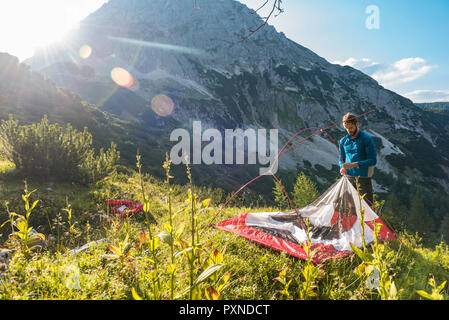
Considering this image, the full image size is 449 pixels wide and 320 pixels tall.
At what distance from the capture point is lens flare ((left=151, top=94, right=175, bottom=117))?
6851 cm

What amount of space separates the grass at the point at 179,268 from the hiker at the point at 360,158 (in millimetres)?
1147

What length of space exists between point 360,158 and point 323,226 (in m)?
1.63

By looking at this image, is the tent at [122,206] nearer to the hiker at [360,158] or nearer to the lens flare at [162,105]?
the hiker at [360,158]

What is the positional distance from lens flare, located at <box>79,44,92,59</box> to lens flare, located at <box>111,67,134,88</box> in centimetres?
2230

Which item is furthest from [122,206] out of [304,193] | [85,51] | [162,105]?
[85,51]

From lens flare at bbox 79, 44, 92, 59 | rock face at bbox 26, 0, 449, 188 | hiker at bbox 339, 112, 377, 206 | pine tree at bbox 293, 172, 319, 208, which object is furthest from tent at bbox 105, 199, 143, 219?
lens flare at bbox 79, 44, 92, 59

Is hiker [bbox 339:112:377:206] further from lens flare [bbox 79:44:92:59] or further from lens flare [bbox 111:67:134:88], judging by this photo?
lens flare [bbox 79:44:92:59]

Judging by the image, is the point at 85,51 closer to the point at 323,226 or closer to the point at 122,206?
the point at 122,206

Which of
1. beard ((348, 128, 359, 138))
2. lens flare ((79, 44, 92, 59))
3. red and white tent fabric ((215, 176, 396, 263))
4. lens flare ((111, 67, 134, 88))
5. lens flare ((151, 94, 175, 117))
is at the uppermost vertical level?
lens flare ((79, 44, 92, 59))

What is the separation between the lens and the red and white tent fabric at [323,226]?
11.4ft

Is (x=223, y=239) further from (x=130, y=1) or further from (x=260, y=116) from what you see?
(x=130, y=1)

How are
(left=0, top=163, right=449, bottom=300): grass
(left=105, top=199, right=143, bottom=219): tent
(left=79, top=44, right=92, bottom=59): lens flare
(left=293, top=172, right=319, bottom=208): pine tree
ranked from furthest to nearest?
(left=79, top=44, right=92, bottom=59): lens flare < (left=293, top=172, right=319, bottom=208): pine tree < (left=105, top=199, right=143, bottom=219): tent < (left=0, top=163, right=449, bottom=300): grass

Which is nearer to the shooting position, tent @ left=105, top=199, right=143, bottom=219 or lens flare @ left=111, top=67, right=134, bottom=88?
tent @ left=105, top=199, right=143, bottom=219
